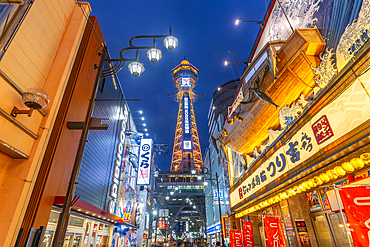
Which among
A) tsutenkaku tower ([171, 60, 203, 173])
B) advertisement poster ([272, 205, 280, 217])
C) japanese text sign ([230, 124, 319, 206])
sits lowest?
advertisement poster ([272, 205, 280, 217])

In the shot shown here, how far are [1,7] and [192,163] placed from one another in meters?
72.2

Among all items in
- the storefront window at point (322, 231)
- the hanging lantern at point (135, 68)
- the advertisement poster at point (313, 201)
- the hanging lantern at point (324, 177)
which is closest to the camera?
the hanging lantern at point (324, 177)

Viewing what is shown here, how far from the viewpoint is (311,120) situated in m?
4.48

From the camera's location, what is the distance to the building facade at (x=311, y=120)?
340cm

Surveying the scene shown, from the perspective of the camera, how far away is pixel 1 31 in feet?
15.0

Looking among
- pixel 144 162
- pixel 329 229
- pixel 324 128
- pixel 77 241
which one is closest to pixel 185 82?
pixel 144 162

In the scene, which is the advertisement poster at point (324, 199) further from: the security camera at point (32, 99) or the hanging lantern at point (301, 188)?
the security camera at point (32, 99)

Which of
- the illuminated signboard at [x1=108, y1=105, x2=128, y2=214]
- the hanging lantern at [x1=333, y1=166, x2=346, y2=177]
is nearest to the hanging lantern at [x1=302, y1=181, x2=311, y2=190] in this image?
the hanging lantern at [x1=333, y1=166, x2=346, y2=177]

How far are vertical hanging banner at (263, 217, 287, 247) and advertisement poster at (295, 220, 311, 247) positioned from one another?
4.03ft

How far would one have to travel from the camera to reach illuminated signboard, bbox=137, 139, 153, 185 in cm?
2045

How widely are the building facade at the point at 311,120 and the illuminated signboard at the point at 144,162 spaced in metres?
13.0

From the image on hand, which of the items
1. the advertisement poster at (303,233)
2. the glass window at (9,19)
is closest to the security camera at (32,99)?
the glass window at (9,19)

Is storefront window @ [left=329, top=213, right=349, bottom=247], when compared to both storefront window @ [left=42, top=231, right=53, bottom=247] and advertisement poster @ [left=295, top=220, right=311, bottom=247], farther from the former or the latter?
storefront window @ [left=42, top=231, right=53, bottom=247]

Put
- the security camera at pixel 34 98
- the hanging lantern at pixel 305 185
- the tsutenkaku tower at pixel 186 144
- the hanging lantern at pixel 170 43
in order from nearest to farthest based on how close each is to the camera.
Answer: the security camera at pixel 34 98
the hanging lantern at pixel 305 185
the hanging lantern at pixel 170 43
the tsutenkaku tower at pixel 186 144
